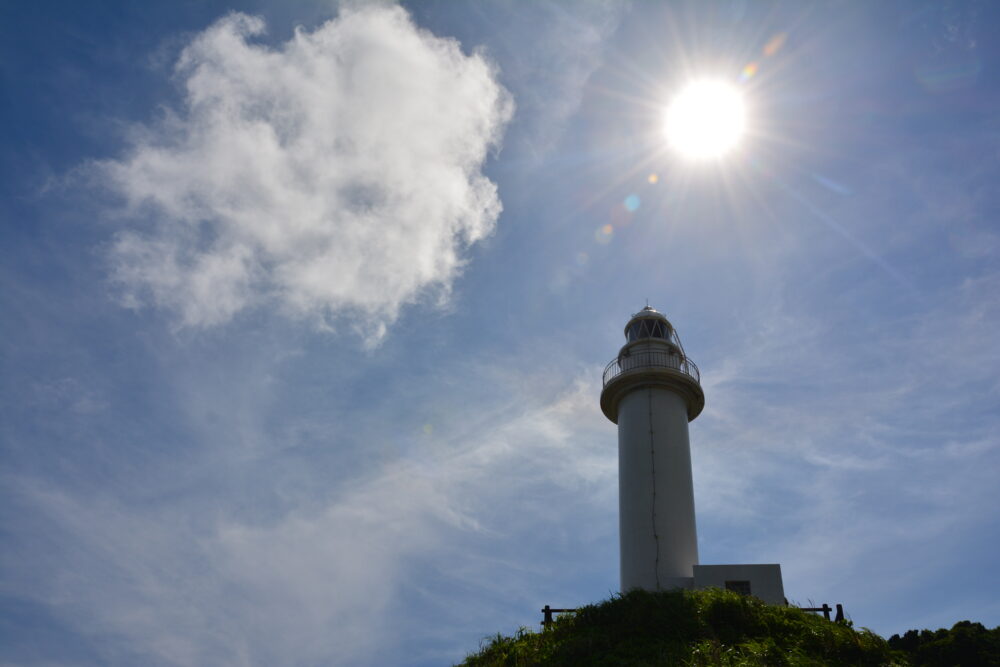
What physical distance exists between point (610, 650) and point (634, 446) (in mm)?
9387

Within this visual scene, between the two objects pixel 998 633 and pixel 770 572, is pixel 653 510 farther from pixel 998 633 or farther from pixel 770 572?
pixel 998 633

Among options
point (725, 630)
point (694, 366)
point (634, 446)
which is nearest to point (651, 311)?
point (694, 366)

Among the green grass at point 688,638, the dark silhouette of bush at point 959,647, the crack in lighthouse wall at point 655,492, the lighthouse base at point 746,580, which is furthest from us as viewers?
the dark silhouette of bush at point 959,647

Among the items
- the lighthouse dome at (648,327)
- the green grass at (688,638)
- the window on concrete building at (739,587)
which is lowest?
the green grass at (688,638)

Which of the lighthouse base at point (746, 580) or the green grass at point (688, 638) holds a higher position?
the lighthouse base at point (746, 580)

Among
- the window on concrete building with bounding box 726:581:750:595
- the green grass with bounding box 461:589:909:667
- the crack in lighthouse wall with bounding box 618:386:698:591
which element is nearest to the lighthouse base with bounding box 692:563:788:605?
the window on concrete building with bounding box 726:581:750:595

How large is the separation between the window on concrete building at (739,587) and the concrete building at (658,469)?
0.03 m

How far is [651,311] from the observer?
32.1 m

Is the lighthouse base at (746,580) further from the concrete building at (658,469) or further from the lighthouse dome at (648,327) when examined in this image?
the lighthouse dome at (648,327)

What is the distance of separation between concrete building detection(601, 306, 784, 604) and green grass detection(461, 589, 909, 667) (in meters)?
2.01

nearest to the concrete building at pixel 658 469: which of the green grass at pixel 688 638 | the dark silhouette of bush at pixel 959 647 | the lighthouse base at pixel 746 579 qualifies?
the lighthouse base at pixel 746 579

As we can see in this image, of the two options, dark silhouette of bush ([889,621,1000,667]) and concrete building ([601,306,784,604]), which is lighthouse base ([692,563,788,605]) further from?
dark silhouette of bush ([889,621,1000,667])

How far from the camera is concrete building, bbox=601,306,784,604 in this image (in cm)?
2408

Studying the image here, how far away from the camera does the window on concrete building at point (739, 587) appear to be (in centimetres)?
2341
